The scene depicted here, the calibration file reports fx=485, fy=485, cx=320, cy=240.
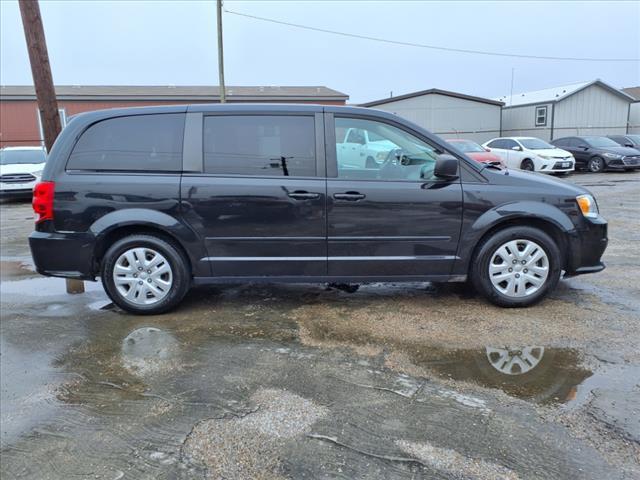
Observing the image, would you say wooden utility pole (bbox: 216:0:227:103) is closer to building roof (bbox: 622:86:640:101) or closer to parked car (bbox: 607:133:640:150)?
parked car (bbox: 607:133:640:150)

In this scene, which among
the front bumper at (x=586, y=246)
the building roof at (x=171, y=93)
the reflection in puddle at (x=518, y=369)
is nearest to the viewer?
the reflection in puddle at (x=518, y=369)

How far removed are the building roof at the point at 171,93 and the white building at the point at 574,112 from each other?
10.9m

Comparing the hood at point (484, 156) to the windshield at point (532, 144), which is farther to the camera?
the windshield at point (532, 144)

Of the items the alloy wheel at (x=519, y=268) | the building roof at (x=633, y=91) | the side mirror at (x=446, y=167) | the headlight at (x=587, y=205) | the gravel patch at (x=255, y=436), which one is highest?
the building roof at (x=633, y=91)

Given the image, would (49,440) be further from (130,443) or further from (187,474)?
(187,474)

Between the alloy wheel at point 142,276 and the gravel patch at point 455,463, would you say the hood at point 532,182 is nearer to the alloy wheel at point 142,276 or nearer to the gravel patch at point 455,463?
the gravel patch at point 455,463

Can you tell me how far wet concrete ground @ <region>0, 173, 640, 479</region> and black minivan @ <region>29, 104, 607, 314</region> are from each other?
425 millimetres

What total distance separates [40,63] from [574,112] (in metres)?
28.2

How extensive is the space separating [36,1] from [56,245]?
15.7ft

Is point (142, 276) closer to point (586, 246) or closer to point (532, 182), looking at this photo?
point (532, 182)

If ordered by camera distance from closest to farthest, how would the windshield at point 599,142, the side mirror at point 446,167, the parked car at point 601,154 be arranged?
the side mirror at point 446,167 < the parked car at point 601,154 < the windshield at point 599,142

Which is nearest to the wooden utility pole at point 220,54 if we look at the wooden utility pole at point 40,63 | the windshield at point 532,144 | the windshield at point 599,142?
the windshield at point 532,144

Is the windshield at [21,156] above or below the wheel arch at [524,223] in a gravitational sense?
above

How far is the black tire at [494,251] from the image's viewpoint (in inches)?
168
